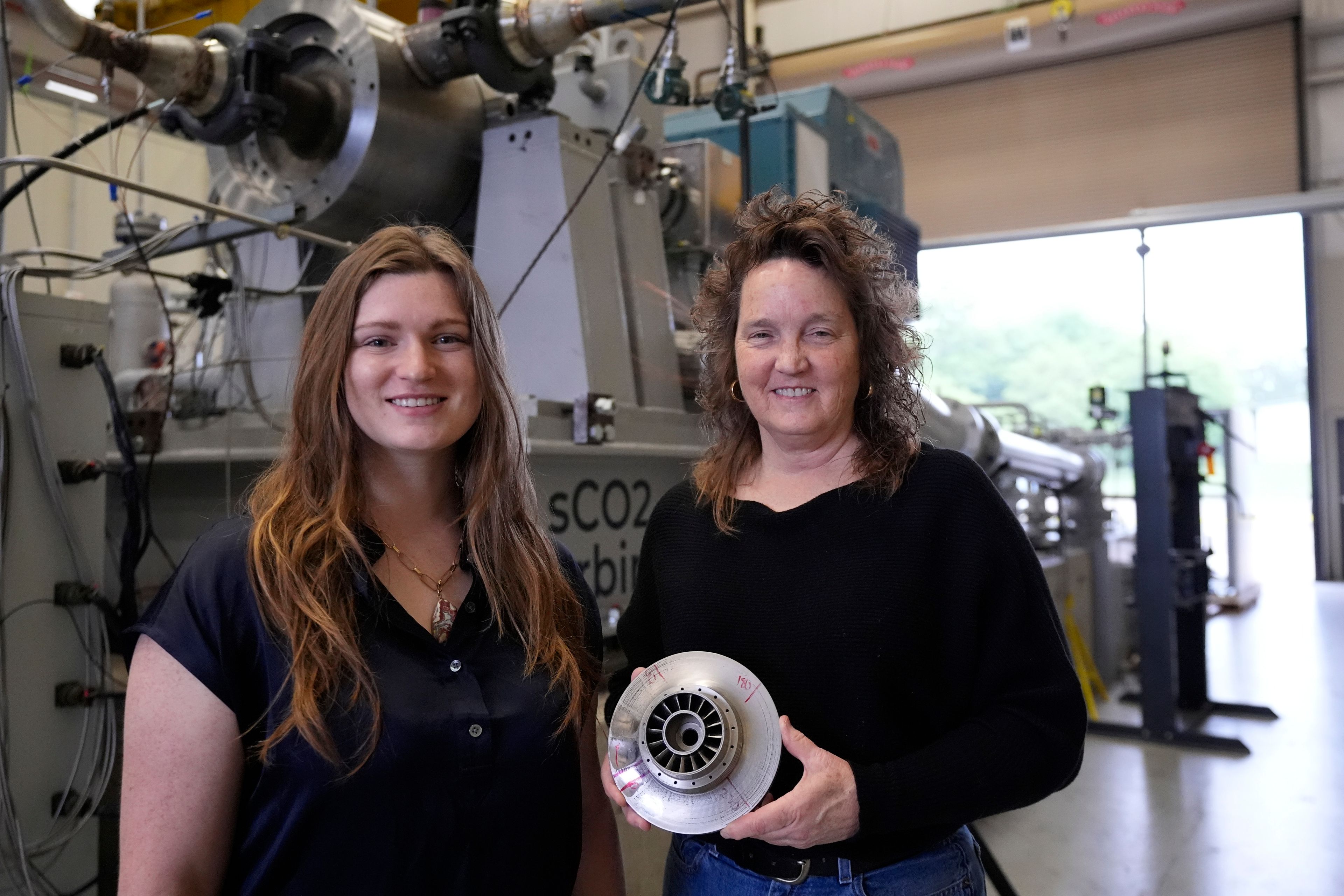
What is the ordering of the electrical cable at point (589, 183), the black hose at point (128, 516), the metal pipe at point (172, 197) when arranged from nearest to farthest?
the metal pipe at point (172, 197)
the black hose at point (128, 516)
the electrical cable at point (589, 183)

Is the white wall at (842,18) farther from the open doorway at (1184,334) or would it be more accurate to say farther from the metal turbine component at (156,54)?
the metal turbine component at (156,54)

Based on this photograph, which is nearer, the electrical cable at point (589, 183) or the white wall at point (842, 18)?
the electrical cable at point (589, 183)

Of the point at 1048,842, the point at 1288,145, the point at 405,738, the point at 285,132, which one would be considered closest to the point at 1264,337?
the point at 1288,145

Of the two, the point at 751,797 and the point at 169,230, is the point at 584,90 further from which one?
the point at 751,797

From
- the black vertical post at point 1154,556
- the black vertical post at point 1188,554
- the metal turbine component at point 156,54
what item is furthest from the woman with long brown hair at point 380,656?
the black vertical post at point 1188,554

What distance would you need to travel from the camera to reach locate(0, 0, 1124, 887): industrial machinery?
6.23 feet

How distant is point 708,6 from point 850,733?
833cm

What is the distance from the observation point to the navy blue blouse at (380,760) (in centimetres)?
91

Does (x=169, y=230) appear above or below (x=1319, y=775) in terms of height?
above

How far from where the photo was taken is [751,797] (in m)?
0.91

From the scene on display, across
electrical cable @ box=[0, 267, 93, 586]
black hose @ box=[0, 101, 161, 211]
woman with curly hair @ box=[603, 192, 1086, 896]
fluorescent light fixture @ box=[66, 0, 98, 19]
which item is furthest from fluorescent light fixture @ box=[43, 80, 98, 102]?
woman with curly hair @ box=[603, 192, 1086, 896]

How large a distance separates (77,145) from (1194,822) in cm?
354

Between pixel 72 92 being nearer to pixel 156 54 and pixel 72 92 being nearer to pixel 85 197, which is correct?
pixel 156 54

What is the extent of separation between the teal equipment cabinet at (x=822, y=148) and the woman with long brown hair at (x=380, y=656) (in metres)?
1.97
